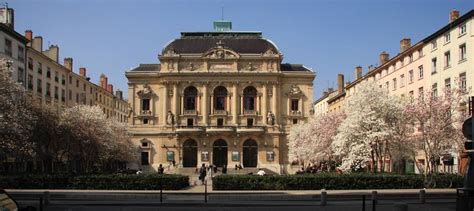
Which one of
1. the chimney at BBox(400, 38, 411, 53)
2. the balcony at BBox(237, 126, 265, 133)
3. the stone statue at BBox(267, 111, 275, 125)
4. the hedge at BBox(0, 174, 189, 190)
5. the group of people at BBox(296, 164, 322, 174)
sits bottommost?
the group of people at BBox(296, 164, 322, 174)

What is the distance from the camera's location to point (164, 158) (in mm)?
95625

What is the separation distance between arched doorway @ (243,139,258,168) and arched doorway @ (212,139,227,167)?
3323mm

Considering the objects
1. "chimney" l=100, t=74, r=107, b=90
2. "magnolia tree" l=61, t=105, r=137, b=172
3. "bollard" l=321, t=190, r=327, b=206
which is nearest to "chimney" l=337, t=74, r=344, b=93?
"chimney" l=100, t=74, r=107, b=90

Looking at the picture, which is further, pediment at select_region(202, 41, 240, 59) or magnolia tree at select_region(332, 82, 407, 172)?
pediment at select_region(202, 41, 240, 59)

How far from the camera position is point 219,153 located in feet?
314

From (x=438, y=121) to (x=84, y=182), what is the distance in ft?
90.0

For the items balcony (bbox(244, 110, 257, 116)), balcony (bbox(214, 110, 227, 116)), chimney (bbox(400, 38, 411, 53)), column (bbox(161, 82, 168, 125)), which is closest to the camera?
chimney (bbox(400, 38, 411, 53))

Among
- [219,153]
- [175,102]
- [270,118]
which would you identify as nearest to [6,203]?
[219,153]

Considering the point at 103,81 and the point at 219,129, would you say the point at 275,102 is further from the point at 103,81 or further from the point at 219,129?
the point at 103,81

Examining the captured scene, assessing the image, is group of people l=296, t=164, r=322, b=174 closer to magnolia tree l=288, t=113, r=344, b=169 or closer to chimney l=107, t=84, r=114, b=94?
magnolia tree l=288, t=113, r=344, b=169

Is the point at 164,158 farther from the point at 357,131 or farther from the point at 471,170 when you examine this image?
the point at 471,170

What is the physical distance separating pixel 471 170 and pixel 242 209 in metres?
15.8

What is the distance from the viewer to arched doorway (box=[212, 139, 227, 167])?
314 feet

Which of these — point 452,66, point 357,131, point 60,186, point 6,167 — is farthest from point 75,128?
point 452,66
